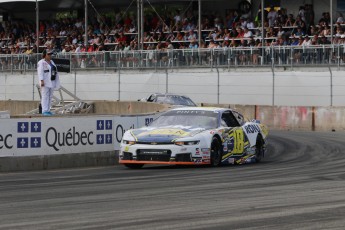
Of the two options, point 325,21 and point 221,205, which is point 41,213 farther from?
point 325,21

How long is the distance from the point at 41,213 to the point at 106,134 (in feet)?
34.2

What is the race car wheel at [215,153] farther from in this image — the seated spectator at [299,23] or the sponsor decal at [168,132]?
the seated spectator at [299,23]

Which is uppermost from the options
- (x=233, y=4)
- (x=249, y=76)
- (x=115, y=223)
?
(x=233, y=4)

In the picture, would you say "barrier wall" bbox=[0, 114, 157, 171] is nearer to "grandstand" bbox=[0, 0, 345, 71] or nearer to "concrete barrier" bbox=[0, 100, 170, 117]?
"concrete barrier" bbox=[0, 100, 170, 117]

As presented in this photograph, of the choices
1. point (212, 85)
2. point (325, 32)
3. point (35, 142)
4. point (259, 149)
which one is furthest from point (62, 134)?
point (325, 32)

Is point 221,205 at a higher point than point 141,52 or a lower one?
lower

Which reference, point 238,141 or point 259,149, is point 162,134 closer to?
point 238,141

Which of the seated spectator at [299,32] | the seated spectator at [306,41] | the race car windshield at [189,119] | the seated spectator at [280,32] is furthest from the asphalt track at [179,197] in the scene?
the seated spectator at [280,32]

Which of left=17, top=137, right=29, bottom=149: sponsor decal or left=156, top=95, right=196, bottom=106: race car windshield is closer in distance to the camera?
left=17, top=137, right=29, bottom=149: sponsor decal

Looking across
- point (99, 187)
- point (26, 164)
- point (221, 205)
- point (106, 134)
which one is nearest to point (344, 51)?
point (106, 134)

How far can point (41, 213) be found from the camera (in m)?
12.2

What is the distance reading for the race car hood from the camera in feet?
67.3

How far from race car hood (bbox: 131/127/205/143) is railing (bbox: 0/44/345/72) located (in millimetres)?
17677

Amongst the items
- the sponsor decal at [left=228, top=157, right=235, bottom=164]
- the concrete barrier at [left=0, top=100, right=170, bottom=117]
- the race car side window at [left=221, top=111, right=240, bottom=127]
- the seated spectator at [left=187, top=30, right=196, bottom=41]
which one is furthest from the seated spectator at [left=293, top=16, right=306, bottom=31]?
the sponsor decal at [left=228, top=157, right=235, bottom=164]
